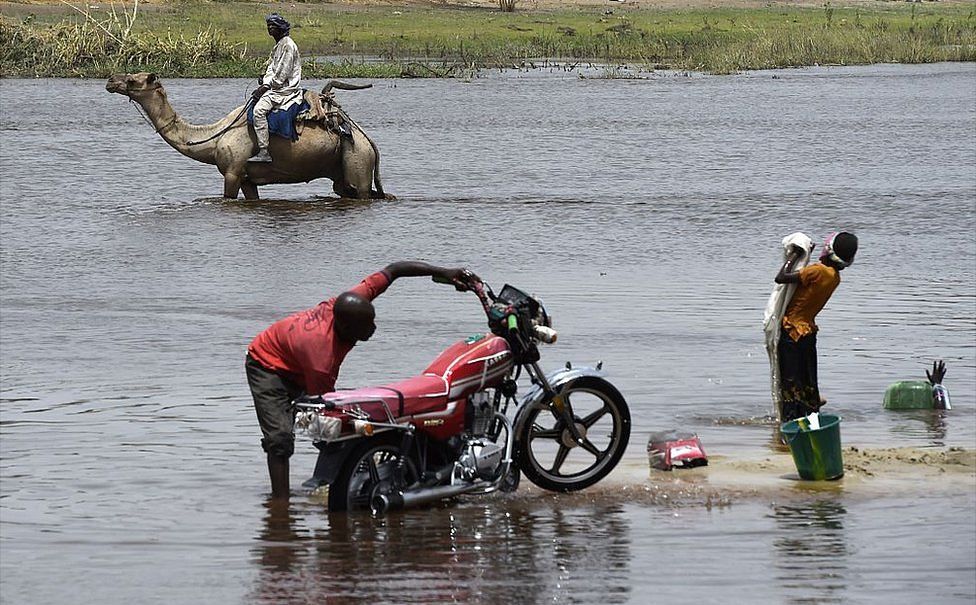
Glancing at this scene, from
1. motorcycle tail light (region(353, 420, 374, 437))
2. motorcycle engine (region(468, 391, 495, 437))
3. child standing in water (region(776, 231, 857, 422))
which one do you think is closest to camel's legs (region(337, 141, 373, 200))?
child standing in water (region(776, 231, 857, 422))

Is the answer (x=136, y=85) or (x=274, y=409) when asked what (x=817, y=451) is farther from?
(x=136, y=85)

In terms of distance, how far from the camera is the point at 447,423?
8203 millimetres

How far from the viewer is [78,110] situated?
132 feet

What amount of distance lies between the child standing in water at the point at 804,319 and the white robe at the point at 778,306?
0.03 meters

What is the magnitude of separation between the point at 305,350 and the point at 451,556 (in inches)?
47.2

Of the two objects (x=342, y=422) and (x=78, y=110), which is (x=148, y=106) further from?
(x=78, y=110)

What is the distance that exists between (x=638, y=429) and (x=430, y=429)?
2371 mm

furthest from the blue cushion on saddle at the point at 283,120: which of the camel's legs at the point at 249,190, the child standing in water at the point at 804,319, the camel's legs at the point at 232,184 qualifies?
the child standing in water at the point at 804,319

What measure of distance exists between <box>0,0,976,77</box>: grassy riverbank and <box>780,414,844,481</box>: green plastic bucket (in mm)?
39749

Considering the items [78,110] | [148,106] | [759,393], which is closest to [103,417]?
[759,393]

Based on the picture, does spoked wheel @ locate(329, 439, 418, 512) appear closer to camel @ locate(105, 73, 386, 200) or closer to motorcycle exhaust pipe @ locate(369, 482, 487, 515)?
motorcycle exhaust pipe @ locate(369, 482, 487, 515)

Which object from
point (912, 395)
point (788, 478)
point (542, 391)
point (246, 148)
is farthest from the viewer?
point (246, 148)

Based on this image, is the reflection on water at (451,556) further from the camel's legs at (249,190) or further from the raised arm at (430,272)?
the camel's legs at (249,190)

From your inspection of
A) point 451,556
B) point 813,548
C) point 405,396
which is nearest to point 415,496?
point 405,396
